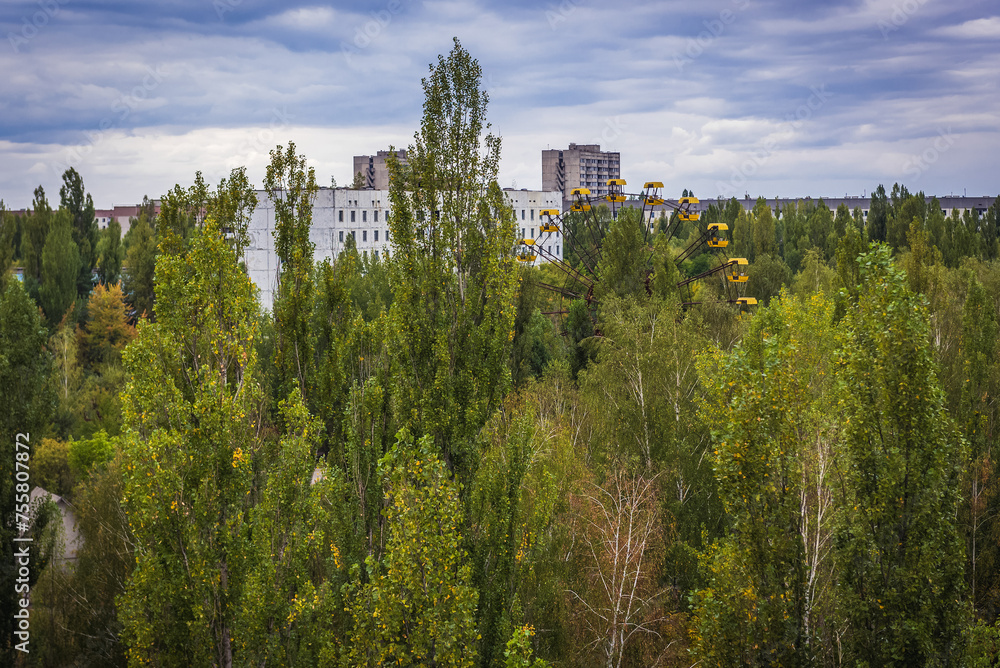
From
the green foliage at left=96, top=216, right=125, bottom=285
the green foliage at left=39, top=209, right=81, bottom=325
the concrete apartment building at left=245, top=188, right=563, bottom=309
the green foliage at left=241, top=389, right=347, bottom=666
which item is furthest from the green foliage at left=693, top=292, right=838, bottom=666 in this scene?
the concrete apartment building at left=245, top=188, right=563, bottom=309

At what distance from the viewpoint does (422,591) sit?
34.0 ft

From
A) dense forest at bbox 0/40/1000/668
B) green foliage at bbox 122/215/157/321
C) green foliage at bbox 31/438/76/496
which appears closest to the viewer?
dense forest at bbox 0/40/1000/668

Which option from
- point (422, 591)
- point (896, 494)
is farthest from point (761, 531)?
point (422, 591)

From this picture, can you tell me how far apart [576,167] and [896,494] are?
15388 cm

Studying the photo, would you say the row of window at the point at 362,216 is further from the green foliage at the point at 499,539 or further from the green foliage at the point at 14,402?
the green foliage at the point at 499,539

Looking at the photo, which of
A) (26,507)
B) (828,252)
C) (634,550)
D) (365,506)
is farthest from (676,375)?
(828,252)

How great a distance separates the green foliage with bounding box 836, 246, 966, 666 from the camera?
1104 centimetres

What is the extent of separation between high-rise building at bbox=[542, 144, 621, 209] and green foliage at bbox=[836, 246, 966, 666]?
14096cm

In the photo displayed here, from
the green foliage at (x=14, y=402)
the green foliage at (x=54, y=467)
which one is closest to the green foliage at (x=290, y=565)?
the green foliage at (x=14, y=402)

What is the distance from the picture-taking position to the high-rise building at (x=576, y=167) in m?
160

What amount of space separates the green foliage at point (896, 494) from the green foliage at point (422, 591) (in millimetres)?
5628

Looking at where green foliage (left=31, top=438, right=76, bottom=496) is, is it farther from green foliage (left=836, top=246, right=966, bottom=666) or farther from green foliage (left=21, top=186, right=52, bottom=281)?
green foliage (left=836, top=246, right=966, bottom=666)

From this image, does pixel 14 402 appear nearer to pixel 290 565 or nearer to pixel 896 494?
pixel 290 565

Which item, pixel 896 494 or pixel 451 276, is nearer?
pixel 896 494
